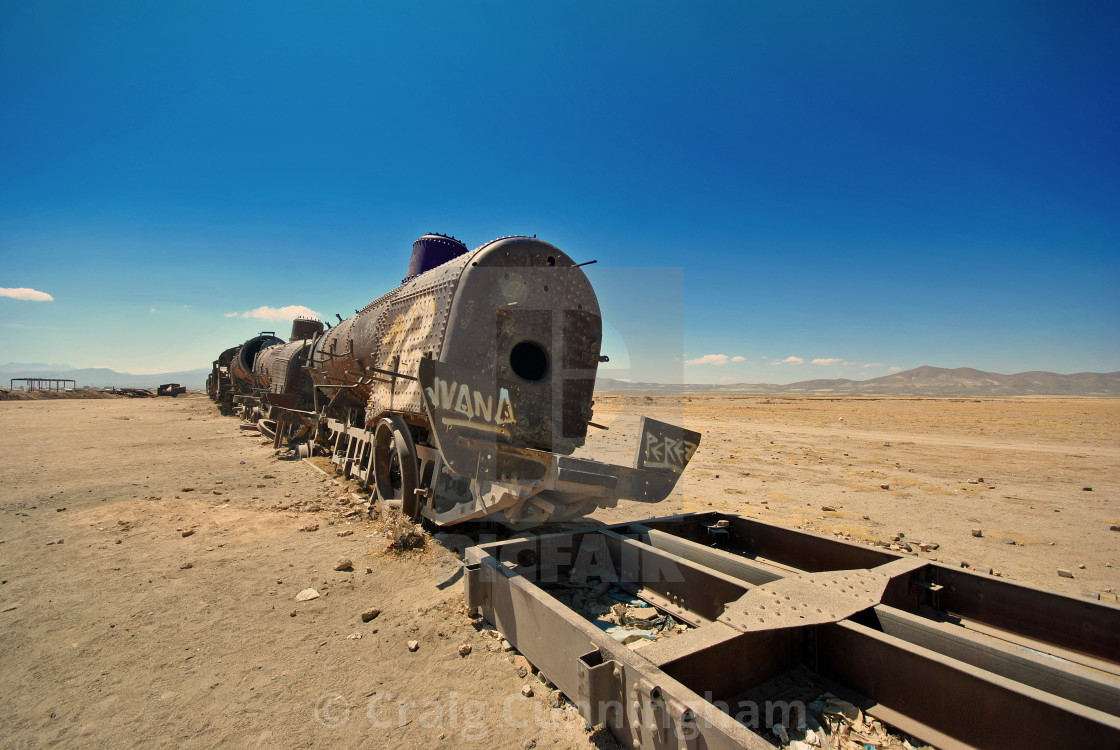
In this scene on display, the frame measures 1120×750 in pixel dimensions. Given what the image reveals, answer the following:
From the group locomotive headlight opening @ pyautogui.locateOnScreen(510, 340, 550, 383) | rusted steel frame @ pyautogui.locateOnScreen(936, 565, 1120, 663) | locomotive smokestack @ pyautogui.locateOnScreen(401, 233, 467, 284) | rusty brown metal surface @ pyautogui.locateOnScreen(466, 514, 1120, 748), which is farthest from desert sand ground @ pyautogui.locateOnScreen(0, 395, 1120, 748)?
locomotive smokestack @ pyautogui.locateOnScreen(401, 233, 467, 284)

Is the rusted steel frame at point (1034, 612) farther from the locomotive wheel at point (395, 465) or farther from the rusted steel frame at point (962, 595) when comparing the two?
the locomotive wheel at point (395, 465)

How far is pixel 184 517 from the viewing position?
663 cm

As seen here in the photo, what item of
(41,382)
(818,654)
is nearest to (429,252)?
(818,654)

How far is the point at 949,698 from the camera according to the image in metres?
2.21

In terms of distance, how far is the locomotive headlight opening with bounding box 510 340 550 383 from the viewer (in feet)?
17.4

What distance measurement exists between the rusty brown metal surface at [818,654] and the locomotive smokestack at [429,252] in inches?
203

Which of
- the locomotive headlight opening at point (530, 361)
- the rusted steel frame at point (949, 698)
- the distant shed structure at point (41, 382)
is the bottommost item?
the rusted steel frame at point (949, 698)

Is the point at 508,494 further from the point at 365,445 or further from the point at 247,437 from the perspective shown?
the point at 247,437

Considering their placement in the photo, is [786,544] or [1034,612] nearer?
[1034,612]

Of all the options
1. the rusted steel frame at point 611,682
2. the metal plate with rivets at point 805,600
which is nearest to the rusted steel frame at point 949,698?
the metal plate with rivets at point 805,600

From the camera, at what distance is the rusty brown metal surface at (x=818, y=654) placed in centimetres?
198

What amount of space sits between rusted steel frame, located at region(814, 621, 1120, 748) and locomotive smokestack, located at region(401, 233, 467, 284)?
687 cm

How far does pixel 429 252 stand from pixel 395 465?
336cm

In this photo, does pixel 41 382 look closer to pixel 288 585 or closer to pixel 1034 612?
pixel 288 585
